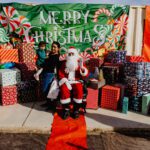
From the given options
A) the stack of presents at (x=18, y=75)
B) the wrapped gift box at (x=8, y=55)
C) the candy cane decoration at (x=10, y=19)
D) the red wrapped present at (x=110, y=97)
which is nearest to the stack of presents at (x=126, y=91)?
the red wrapped present at (x=110, y=97)

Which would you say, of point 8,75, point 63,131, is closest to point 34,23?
point 8,75

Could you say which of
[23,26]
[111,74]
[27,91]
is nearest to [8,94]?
[27,91]

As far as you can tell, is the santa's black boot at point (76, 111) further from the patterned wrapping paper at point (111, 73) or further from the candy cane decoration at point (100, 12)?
the candy cane decoration at point (100, 12)

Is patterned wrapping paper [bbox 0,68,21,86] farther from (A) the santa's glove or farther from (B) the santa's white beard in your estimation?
(B) the santa's white beard

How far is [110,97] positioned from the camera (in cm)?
664

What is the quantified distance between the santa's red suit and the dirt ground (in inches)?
41.8

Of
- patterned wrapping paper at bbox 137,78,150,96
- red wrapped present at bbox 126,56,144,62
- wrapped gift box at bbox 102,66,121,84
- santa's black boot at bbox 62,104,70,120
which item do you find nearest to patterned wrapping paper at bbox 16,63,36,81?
santa's black boot at bbox 62,104,70,120

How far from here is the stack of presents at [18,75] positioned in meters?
6.90

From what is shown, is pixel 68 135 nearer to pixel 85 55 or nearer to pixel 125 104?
pixel 125 104

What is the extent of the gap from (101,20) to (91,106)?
309 centimetres

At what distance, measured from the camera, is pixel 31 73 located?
745 cm

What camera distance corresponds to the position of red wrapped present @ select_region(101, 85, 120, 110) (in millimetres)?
6547

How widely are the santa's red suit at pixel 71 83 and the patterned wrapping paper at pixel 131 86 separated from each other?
117 centimetres

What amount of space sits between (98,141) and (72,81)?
165cm
